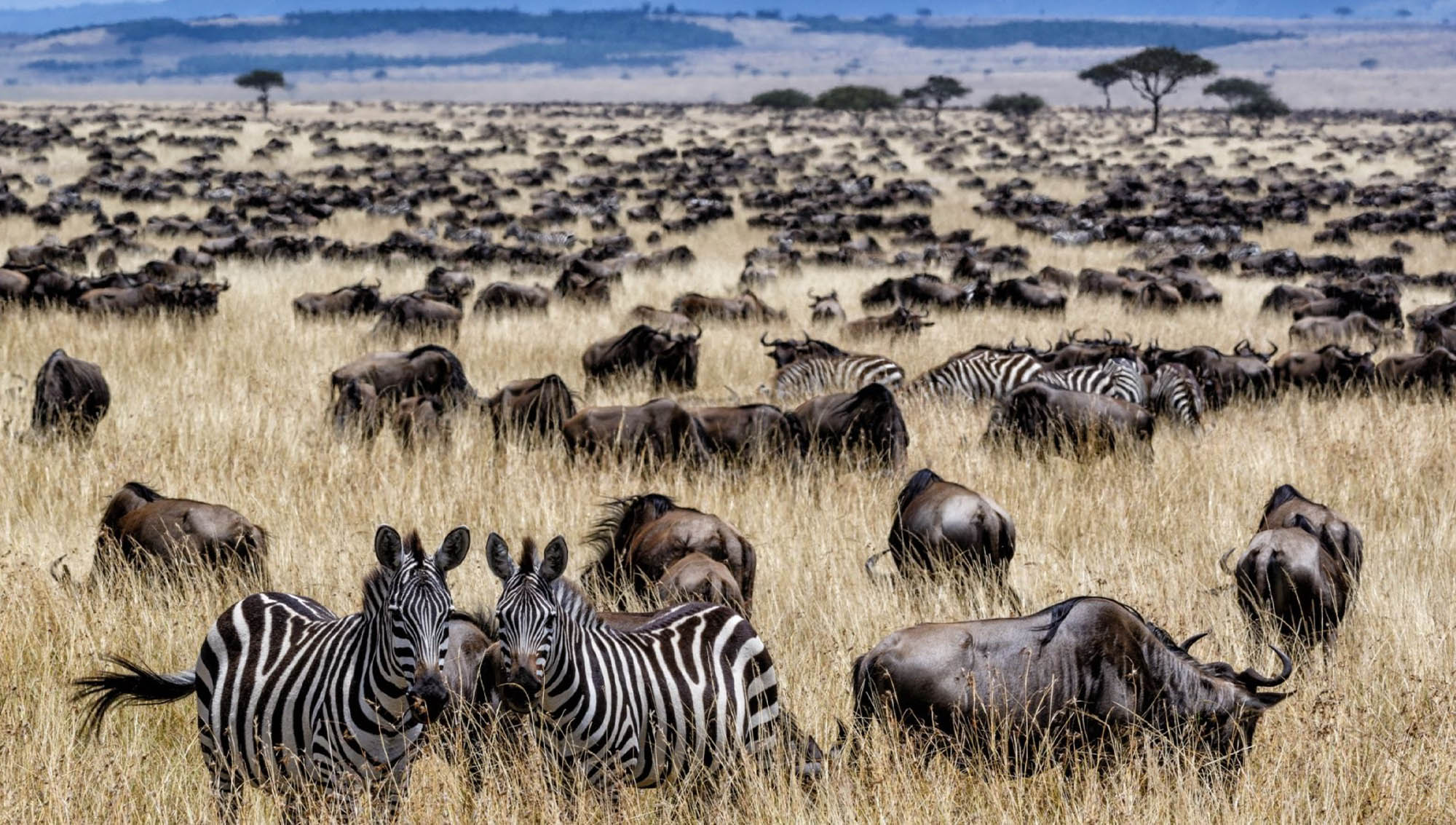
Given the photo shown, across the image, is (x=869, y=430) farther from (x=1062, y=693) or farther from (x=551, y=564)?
(x=551, y=564)

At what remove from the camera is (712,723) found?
15.6 ft

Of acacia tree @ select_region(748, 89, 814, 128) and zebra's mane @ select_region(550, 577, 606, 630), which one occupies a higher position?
acacia tree @ select_region(748, 89, 814, 128)

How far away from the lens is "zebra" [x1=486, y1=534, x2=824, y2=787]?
4355 mm

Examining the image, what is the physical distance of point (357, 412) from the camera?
37.8 feet

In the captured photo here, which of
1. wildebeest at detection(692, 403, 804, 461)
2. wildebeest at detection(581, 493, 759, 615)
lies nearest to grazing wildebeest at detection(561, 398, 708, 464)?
wildebeest at detection(692, 403, 804, 461)

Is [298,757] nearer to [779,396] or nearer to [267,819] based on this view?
[267,819]

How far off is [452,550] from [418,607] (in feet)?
0.72

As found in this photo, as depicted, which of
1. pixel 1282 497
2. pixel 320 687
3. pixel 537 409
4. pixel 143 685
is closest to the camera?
pixel 320 687

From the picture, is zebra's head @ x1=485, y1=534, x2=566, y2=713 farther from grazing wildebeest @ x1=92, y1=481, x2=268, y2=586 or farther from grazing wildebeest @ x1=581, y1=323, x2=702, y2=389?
grazing wildebeest @ x1=581, y1=323, x2=702, y2=389

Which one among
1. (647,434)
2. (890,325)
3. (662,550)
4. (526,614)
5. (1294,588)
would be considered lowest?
(890,325)

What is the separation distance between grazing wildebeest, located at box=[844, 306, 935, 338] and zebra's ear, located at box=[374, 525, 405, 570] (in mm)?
13964

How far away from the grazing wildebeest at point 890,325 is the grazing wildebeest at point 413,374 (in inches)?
259

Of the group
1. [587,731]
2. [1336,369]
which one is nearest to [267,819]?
[587,731]

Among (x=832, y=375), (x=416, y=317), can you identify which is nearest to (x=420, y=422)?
(x=832, y=375)
